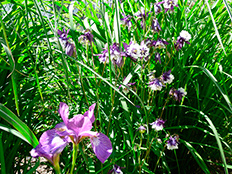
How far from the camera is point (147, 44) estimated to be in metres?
1.06

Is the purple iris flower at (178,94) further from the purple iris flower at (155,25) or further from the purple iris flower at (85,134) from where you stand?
the purple iris flower at (85,134)

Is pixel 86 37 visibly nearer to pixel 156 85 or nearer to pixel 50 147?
pixel 156 85

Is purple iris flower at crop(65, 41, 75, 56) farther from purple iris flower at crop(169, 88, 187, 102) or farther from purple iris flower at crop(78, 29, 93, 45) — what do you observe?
purple iris flower at crop(169, 88, 187, 102)

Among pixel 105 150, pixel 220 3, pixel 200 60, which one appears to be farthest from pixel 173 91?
pixel 220 3

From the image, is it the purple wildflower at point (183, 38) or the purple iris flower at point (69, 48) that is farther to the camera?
the purple wildflower at point (183, 38)

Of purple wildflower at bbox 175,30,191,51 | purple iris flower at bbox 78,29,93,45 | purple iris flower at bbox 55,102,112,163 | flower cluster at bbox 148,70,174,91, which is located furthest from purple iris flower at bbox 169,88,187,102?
purple iris flower at bbox 55,102,112,163

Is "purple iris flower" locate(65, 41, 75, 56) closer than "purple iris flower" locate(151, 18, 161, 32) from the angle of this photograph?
Yes

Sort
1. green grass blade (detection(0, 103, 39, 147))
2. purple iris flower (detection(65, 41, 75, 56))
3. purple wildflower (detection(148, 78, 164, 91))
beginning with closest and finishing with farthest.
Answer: green grass blade (detection(0, 103, 39, 147)), purple iris flower (detection(65, 41, 75, 56)), purple wildflower (detection(148, 78, 164, 91))

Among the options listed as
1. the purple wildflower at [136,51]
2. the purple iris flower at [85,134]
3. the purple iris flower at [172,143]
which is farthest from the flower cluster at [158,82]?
the purple iris flower at [85,134]

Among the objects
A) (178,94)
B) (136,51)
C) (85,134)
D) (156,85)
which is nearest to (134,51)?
(136,51)

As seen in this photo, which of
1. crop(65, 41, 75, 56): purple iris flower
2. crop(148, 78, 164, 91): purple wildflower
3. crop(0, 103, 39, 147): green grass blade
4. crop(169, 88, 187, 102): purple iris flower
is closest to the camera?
crop(0, 103, 39, 147): green grass blade

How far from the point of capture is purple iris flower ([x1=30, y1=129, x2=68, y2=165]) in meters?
0.48

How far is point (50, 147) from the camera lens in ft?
1.60

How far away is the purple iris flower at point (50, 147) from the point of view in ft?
1.57
